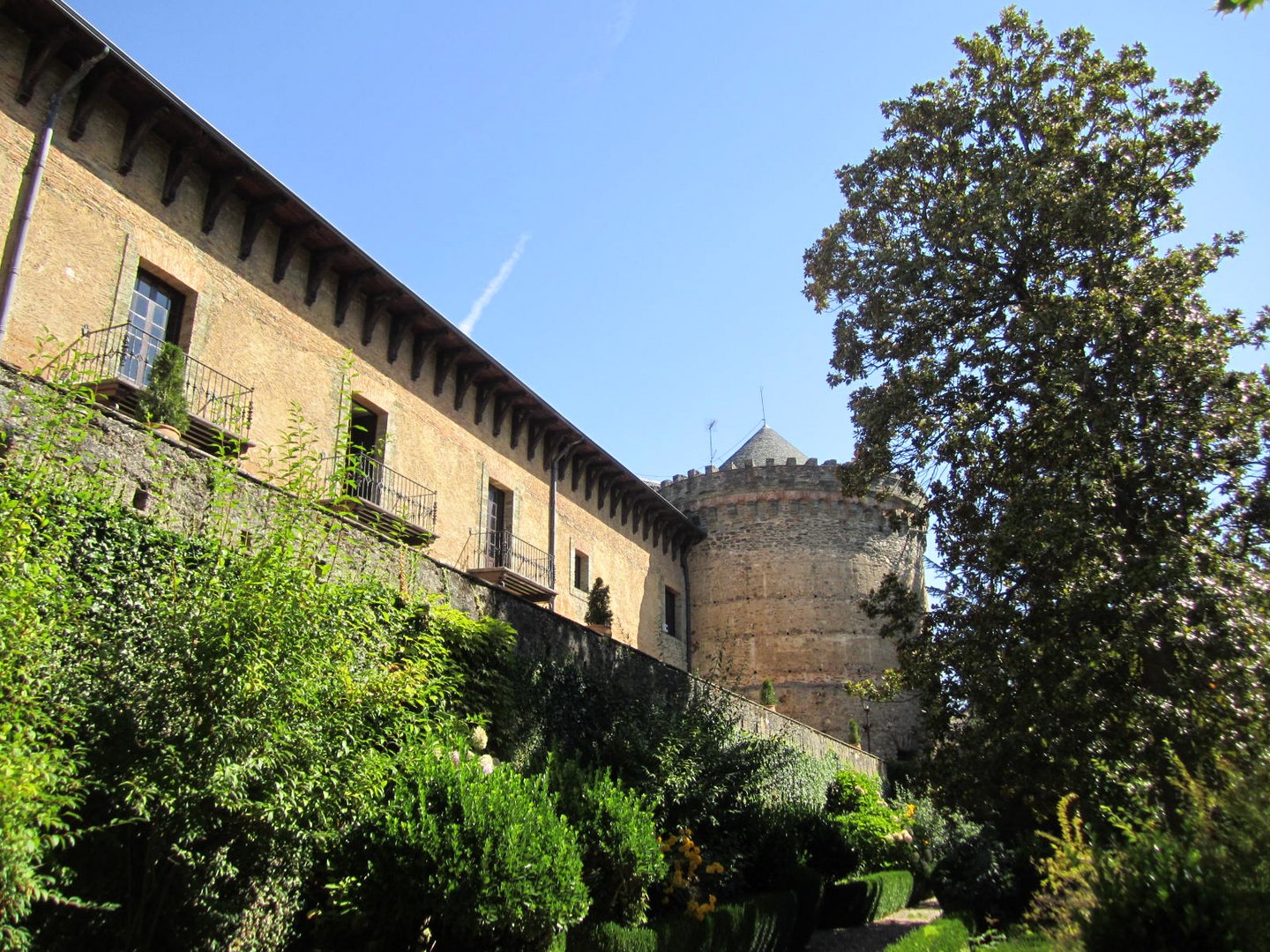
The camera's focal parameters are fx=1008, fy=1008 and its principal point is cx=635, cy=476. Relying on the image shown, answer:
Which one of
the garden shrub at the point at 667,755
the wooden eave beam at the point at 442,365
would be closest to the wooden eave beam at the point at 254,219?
the wooden eave beam at the point at 442,365

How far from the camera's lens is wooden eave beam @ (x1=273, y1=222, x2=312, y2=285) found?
13711mm

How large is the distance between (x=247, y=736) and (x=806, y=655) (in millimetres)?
21637

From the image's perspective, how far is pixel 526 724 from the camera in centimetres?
1017

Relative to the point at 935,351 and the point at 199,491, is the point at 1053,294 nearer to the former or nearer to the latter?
the point at 935,351

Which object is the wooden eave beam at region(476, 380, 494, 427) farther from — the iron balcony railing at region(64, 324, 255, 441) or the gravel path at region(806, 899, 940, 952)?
the gravel path at region(806, 899, 940, 952)

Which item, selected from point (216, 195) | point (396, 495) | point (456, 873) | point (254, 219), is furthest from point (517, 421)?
point (456, 873)

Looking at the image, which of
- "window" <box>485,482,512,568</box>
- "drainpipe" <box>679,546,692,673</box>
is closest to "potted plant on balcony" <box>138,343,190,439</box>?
"window" <box>485,482,512,568</box>

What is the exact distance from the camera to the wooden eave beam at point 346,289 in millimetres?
14688

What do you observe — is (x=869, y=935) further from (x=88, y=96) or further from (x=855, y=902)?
(x=88, y=96)

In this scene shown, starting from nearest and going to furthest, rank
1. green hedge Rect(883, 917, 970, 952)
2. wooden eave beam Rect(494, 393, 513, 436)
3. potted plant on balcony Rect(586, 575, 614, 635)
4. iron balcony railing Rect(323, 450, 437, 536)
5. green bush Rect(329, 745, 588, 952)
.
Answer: green bush Rect(329, 745, 588, 952), green hedge Rect(883, 917, 970, 952), iron balcony railing Rect(323, 450, 437, 536), wooden eave beam Rect(494, 393, 513, 436), potted plant on balcony Rect(586, 575, 614, 635)

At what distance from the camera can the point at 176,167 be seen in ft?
40.2

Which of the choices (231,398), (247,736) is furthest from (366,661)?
(231,398)

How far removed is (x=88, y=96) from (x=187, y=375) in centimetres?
320

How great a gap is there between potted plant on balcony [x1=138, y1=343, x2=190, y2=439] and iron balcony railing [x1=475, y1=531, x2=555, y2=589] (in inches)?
271
